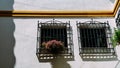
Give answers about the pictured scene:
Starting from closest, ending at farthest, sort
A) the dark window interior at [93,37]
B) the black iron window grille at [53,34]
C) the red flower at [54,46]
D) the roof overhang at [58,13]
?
the red flower at [54,46] → the black iron window grille at [53,34] → the dark window interior at [93,37] → the roof overhang at [58,13]

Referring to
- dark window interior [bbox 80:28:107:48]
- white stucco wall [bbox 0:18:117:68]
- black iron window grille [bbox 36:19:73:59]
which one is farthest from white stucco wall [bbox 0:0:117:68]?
dark window interior [bbox 80:28:107:48]

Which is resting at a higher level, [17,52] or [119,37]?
[119,37]

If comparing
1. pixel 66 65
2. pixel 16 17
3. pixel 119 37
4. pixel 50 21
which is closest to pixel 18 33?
pixel 16 17

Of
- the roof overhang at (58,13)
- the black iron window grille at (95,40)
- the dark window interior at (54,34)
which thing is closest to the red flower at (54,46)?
the dark window interior at (54,34)

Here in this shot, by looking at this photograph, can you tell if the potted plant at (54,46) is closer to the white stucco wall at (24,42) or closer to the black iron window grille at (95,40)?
the white stucco wall at (24,42)

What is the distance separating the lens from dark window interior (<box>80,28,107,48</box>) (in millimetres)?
Answer: 6176

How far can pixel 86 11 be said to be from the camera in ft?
21.6

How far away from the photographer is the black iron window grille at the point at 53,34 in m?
5.86

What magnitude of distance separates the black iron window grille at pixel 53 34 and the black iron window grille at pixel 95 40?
12.1 inches

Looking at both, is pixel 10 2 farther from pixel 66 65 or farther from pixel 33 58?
pixel 66 65

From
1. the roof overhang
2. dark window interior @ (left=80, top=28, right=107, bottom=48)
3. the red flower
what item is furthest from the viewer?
the roof overhang

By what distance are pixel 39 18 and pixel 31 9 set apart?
1.35 ft

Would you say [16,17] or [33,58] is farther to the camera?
[16,17]

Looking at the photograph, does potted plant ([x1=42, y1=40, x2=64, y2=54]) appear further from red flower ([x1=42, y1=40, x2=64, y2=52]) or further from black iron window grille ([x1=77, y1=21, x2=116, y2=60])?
black iron window grille ([x1=77, y1=21, x2=116, y2=60])
